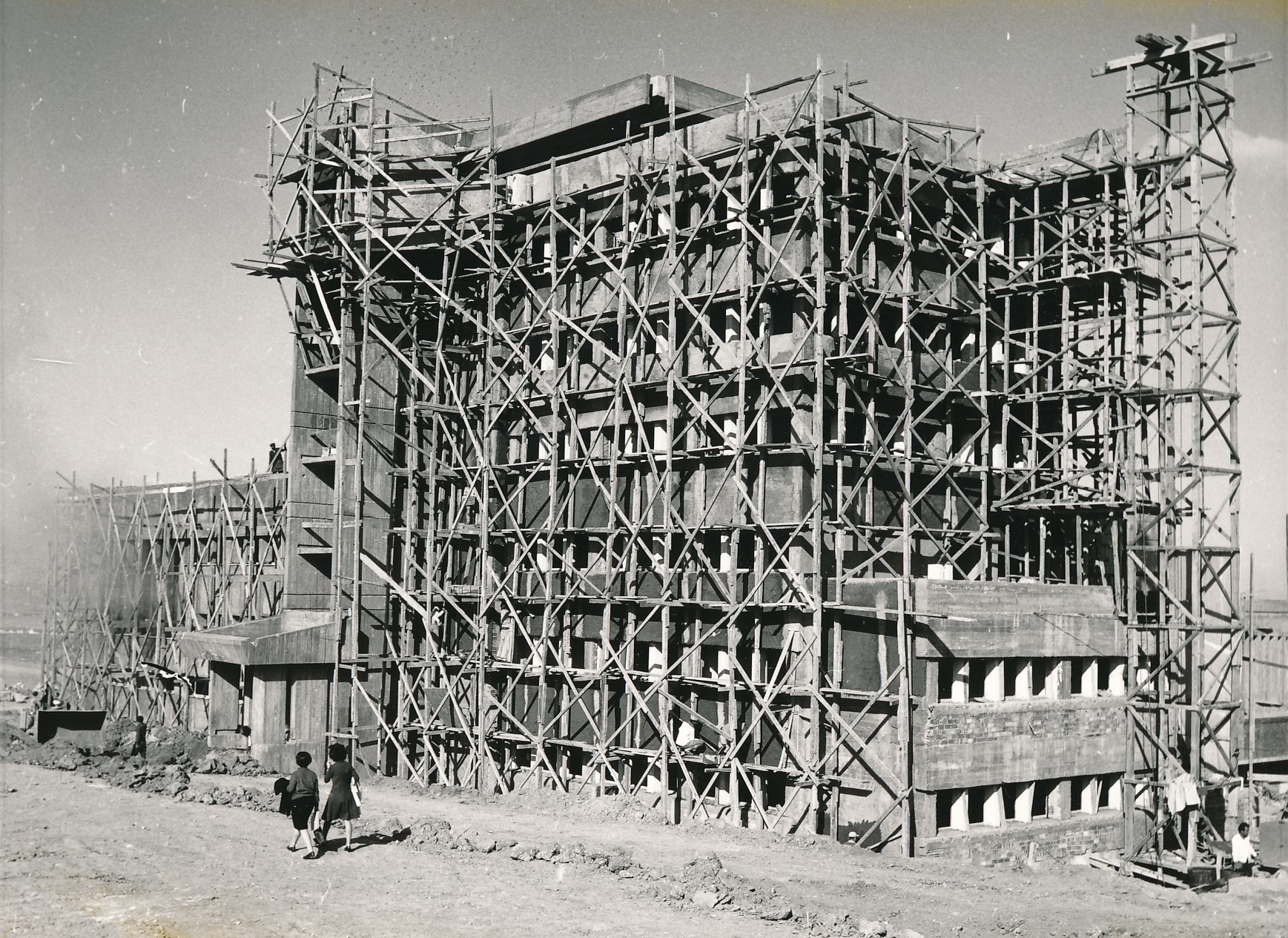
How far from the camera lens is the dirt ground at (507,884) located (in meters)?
16.7

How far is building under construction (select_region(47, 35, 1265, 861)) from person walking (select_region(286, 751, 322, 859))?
809cm

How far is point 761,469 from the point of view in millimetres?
25344

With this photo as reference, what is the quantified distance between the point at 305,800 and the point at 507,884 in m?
3.29

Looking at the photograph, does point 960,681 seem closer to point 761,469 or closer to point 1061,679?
point 1061,679

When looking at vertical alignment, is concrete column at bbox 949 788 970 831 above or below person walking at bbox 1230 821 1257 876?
above

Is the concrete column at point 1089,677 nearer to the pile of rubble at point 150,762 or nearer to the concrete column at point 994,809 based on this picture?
the concrete column at point 994,809

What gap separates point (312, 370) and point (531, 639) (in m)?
8.74

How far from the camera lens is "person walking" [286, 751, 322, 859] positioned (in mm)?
19172

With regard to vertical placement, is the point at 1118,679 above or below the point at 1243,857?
above

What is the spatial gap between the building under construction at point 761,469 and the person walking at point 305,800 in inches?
318

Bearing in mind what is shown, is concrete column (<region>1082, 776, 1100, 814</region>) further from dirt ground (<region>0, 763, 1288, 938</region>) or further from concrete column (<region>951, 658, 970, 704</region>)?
concrete column (<region>951, 658, 970, 704</region>)

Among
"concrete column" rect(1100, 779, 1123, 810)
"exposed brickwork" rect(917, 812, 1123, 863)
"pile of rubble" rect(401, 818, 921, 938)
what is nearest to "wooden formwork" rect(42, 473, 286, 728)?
"pile of rubble" rect(401, 818, 921, 938)

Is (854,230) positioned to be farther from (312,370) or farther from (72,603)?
(72,603)

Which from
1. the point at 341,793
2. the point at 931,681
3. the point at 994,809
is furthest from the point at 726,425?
the point at 341,793
